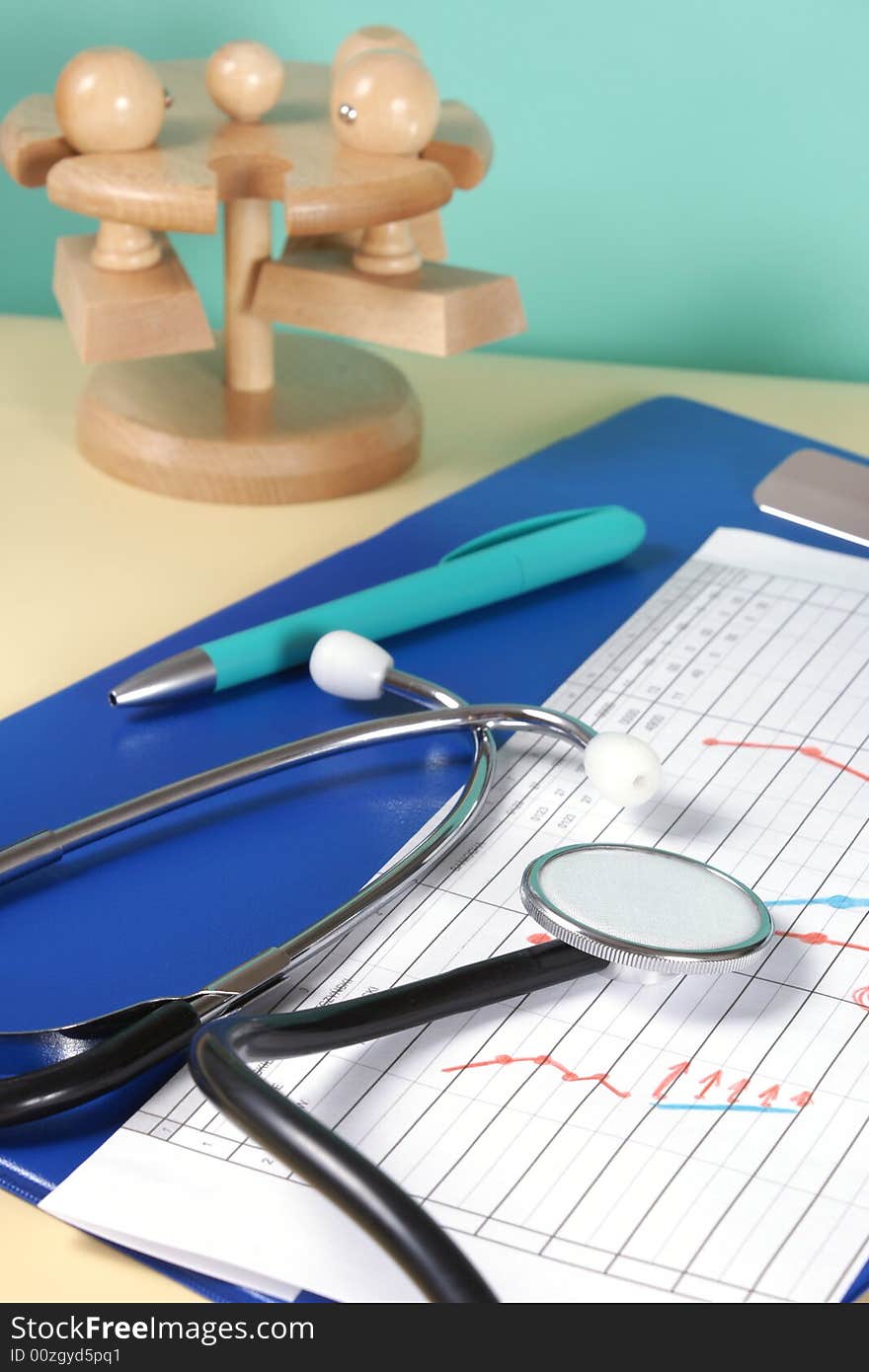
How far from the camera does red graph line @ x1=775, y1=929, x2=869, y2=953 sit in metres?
0.51

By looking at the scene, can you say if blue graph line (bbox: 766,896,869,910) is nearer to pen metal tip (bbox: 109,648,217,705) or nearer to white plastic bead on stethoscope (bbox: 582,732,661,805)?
white plastic bead on stethoscope (bbox: 582,732,661,805)

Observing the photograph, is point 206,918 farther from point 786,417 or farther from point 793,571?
point 786,417

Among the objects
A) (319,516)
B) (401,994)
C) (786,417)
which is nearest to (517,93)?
(786,417)

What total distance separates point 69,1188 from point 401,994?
0.11m

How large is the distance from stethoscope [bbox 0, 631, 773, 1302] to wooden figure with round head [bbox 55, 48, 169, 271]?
356mm

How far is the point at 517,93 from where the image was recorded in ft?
3.73

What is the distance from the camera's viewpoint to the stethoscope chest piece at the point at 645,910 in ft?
1.48

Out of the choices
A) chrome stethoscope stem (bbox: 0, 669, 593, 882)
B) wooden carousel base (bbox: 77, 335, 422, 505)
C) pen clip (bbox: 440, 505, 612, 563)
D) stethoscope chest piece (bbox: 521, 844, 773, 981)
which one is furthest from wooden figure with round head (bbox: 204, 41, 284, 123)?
stethoscope chest piece (bbox: 521, 844, 773, 981)

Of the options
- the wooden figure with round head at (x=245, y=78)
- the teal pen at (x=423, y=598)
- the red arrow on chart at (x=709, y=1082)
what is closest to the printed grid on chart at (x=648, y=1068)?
the red arrow on chart at (x=709, y=1082)

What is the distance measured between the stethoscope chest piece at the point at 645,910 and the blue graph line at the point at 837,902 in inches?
1.9

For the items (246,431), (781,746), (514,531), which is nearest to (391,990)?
(781,746)

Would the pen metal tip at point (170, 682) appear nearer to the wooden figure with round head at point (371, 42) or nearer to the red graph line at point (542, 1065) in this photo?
the red graph line at point (542, 1065)

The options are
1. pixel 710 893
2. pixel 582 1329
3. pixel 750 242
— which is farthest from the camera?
pixel 750 242

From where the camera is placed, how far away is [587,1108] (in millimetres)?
443
